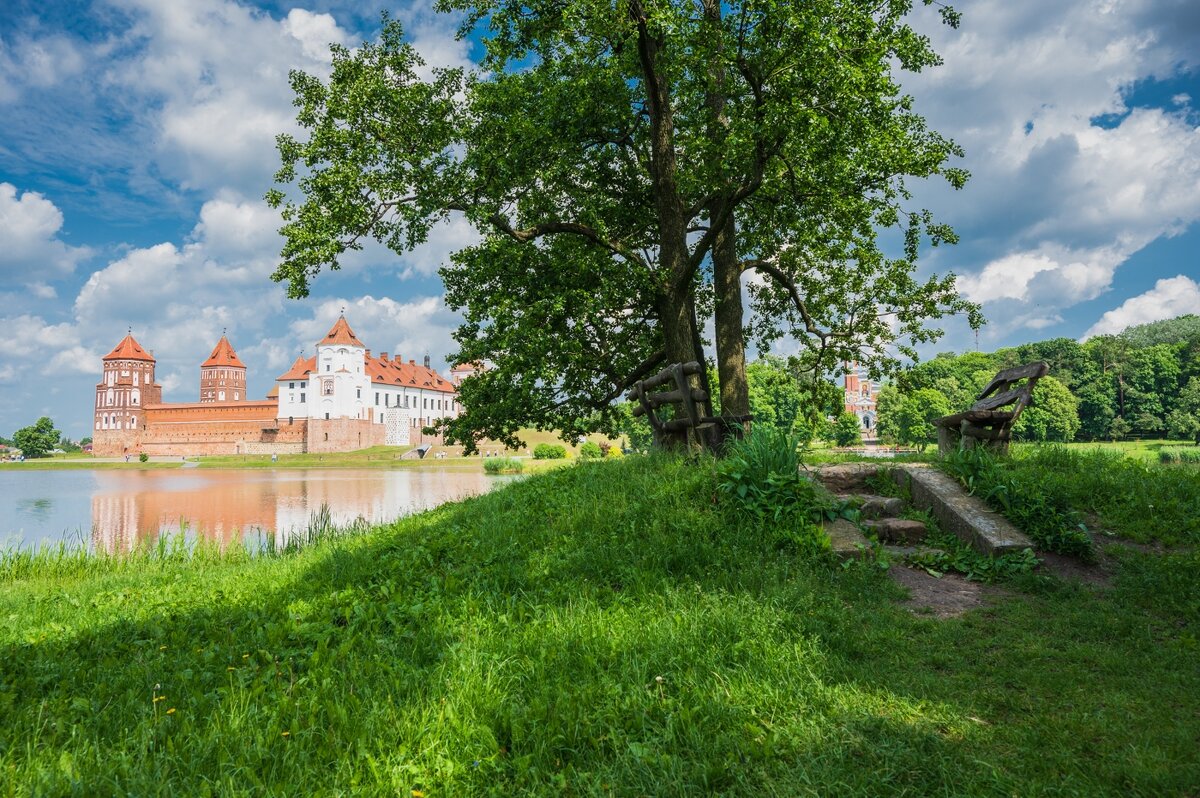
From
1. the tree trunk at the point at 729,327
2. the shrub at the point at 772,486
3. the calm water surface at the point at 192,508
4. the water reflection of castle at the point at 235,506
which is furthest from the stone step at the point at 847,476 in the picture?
the water reflection of castle at the point at 235,506

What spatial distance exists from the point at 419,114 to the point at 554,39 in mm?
2985

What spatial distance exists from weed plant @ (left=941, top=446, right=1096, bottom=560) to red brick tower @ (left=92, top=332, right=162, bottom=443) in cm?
12067

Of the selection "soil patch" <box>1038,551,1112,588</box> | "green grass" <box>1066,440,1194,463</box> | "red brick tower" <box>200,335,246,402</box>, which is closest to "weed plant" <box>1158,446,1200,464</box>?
"green grass" <box>1066,440,1194,463</box>

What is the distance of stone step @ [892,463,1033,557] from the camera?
655 cm

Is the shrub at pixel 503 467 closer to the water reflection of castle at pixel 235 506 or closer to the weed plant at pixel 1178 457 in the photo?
the water reflection of castle at pixel 235 506

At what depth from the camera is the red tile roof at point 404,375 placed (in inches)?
4281

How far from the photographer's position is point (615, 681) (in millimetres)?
4012

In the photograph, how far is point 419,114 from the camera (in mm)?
13297

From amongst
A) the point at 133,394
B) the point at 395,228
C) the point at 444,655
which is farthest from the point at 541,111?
the point at 133,394

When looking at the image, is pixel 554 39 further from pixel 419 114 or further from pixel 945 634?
pixel 945 634

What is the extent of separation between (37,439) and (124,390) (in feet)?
75.8

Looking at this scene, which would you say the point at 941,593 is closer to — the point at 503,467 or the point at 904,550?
the point at 904,550

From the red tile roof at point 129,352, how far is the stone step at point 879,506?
137 meters

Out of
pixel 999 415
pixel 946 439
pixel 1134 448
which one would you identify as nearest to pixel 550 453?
pixel 1134 448
